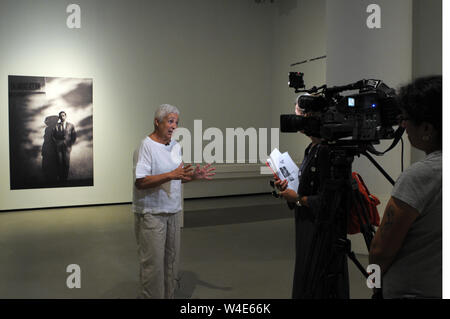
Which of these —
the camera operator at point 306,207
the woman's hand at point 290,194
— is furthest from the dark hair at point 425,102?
the woman's hand at point 290,194

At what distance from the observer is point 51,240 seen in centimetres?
569

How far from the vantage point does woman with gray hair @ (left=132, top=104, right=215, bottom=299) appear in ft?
9.76

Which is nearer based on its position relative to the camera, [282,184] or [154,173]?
[282,184]

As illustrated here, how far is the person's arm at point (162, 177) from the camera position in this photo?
9.60 ft

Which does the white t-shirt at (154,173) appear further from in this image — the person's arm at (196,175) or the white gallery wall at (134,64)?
the white gallery wall at (134,64)

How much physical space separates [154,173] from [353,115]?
1.60 metres

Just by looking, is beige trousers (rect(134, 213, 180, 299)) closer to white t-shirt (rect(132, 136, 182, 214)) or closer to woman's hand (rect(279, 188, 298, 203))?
white t-shirt (rect(132, 136, 182, 214))

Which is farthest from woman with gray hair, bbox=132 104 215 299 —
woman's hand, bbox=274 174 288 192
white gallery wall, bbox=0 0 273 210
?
white gallery wall, bbox=0 0 273 210

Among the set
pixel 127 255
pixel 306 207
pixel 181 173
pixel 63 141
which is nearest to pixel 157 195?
pixel 181 173

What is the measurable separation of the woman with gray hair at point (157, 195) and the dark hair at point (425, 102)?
5.79 ft

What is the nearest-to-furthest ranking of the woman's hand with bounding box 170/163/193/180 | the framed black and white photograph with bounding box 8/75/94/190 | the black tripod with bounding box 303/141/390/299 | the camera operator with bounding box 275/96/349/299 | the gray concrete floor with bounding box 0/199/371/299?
the black tripod with bounding box 303/141/390/299 < the camera operator with bounding box 275/96/349/299 < the woman's hand with bounding box 170/163/193/180 < the gray concrete floor with bounding box 0/199/371/299 < the framed black and white photograph with bounding box 8/75/94/190

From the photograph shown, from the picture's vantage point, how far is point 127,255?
4984 mm

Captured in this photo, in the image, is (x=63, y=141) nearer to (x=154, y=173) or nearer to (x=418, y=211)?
(x=154, y=173)
